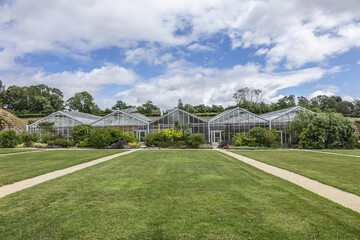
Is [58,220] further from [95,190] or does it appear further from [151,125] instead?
[151,125]

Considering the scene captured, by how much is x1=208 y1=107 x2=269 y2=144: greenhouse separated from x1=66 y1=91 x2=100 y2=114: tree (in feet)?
142

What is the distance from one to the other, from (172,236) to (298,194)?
4108 millimetres

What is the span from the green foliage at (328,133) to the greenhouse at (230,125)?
7.10 m

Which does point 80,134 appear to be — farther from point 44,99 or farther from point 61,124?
point 44,99

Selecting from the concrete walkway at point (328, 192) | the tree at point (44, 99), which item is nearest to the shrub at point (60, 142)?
the concrete walkway at point (328, 192)

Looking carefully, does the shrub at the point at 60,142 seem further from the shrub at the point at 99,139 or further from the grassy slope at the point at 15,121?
the grassy slope at the point at 15,121

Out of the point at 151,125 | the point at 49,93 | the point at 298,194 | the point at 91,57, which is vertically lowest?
the point at 298,194

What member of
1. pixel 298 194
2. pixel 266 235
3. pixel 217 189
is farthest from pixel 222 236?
pixel 298 194

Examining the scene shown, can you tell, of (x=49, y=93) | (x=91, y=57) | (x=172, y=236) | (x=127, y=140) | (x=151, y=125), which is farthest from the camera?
(x=49, y=93)

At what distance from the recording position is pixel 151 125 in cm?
3181

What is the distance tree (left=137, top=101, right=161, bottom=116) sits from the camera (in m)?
60.6

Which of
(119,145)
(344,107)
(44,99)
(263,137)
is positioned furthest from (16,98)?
(344,107)

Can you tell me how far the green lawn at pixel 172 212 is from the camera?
12.0 feet

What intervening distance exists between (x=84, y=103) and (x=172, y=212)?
6521 cm
